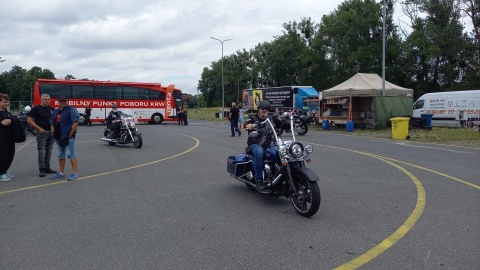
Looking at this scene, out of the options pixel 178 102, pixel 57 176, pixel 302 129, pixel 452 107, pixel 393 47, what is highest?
pixel 393 47

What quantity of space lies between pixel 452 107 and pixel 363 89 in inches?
270

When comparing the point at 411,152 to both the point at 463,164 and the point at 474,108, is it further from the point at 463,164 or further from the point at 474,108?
the point at 474,108

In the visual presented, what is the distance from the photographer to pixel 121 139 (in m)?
16.1

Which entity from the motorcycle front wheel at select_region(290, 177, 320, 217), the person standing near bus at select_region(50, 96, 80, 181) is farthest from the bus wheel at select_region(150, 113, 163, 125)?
the motorcycle front wheel at select_region(290, 177, 320, 217)

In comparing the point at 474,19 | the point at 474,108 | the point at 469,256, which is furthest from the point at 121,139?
the point at 474,19

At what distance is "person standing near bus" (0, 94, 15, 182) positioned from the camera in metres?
8.73

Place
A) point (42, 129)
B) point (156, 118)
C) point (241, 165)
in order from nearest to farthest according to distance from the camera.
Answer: point (241, 165) → point (42, 129) → point (156, 118)

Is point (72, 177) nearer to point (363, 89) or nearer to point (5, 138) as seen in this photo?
point (5, 138)

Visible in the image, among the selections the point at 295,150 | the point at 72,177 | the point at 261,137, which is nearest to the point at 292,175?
the point at 295,150

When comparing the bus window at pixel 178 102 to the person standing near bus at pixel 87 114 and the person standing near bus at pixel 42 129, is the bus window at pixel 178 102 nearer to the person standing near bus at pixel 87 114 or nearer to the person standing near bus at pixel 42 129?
the person standing near bus at pixel 87 114

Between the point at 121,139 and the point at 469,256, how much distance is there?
13.7 m

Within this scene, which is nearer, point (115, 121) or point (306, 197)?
point (306, 197)

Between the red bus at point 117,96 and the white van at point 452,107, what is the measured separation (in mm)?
20781

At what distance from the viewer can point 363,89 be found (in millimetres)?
25609
